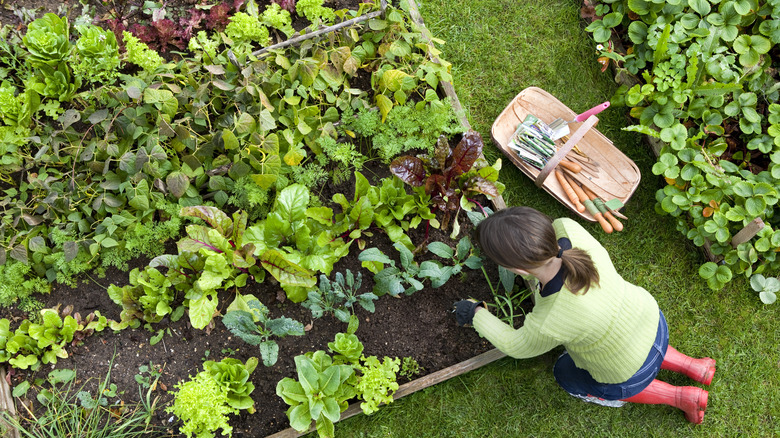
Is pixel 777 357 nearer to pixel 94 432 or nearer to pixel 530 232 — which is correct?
pixel 530 232

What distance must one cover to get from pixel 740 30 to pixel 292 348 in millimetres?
3371

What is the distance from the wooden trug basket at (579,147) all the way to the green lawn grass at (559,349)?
16 cm

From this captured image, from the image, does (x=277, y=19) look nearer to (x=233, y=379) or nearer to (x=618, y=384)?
(x=233, y=379)

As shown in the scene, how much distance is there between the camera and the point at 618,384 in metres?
2.82

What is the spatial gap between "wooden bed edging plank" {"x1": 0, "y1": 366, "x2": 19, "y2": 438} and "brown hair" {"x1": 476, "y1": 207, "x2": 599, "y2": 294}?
2482 mm

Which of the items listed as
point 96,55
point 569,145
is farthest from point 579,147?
point 96,55

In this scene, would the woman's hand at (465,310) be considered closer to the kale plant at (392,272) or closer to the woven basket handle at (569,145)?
the kale plant at (392,272)

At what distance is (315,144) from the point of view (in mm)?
3012

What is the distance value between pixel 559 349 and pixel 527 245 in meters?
1.31

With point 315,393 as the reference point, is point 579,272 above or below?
above

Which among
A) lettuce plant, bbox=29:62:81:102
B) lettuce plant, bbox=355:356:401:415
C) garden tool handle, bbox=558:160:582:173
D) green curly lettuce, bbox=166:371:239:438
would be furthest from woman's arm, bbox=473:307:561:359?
lettuce plant, bbox=29:62:81:102

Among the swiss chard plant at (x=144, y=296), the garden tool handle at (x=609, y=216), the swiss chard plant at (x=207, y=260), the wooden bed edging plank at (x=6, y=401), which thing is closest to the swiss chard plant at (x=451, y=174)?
the garden tool handle at (x=609, y=216)

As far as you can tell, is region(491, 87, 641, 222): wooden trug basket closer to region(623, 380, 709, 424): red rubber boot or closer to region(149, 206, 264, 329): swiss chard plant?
region(623, 380, 709, 424): red rubber boot

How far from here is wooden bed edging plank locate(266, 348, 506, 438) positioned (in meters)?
2.91
